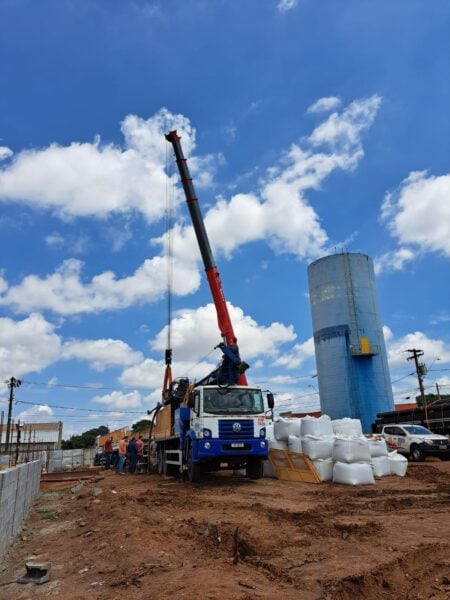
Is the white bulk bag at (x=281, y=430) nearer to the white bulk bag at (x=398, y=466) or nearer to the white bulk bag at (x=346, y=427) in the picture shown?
the white bulk bag at (x=346, y=427)

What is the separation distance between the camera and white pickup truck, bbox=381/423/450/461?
763 inches

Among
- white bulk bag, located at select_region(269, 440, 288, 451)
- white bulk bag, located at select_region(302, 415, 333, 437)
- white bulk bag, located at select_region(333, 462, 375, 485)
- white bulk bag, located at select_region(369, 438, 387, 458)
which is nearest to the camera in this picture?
white bulk bag, located at select_region(333, 462, 375, 485)

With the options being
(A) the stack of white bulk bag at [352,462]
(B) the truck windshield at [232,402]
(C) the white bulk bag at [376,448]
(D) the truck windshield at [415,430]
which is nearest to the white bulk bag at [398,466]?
(C) the white bulk bag at [376,448]

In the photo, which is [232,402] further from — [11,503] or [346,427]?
[11,503]

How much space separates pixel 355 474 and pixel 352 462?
0.42 metres

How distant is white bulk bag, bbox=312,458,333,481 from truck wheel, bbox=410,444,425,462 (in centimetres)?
791

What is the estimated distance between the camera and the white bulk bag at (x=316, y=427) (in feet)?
48.8

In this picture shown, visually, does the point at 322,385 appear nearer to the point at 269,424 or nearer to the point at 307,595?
the point at 269,424

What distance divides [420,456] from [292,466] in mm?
7966

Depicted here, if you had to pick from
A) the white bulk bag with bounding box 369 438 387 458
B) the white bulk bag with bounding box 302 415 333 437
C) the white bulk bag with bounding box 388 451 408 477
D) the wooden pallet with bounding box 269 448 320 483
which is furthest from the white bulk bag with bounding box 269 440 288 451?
the white bulk bag with bounding box 388 451 408 477

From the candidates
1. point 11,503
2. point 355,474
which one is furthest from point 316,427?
point 11,503

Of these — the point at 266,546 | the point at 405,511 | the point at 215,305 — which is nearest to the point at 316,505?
the point at 405,511

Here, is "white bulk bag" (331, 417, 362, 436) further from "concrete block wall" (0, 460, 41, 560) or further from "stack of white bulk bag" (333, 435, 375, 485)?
"concrete block wall" (0, 460, 41, 560)

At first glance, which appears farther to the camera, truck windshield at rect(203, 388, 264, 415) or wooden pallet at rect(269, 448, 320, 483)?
wooden pallet at rect(269, 448, 320, 483)
